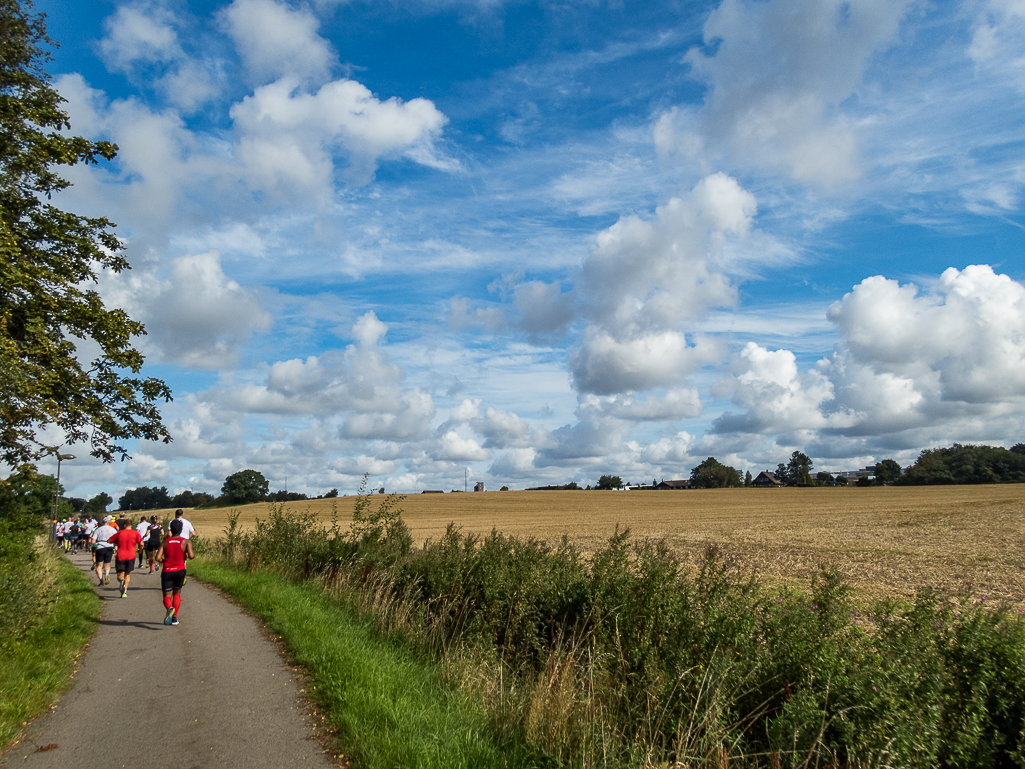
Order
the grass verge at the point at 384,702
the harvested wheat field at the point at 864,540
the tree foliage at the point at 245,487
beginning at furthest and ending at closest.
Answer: the tree foliage at the point at 245,487, the harvested wheat field at the point at 864,540, the grass verge at the point at 384,702

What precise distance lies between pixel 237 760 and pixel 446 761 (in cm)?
182

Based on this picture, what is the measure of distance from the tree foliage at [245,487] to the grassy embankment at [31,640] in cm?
13274

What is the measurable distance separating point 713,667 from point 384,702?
329 cm

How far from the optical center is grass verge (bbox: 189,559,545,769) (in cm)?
536

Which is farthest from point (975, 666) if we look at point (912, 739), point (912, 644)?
point (912, 739)

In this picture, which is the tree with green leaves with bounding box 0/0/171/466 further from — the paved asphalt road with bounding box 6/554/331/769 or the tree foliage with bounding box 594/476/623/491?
the tree foliage with bounding box 594/476/623/491

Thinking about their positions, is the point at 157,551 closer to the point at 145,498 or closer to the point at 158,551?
the point at 158,551

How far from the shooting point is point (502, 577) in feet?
33.6

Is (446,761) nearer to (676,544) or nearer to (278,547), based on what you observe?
Answer: (278,547)

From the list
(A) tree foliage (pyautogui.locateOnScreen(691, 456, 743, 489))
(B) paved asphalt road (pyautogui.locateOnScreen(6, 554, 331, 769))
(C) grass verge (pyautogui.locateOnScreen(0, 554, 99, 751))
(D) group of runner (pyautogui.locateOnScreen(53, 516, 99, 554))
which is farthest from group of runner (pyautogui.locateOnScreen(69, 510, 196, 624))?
(A) tree foliage (pyautogui.locateOnScreen(691, 456, 743, 489))

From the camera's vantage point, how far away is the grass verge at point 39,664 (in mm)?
6383

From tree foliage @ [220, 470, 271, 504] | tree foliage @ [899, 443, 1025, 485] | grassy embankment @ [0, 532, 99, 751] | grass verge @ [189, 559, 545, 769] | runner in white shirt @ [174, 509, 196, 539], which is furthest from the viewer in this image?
tree foliage @ [220, 470, 271, 504]

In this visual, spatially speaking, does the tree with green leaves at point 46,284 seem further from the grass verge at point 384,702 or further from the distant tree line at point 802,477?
the distant tree line at point 802,477

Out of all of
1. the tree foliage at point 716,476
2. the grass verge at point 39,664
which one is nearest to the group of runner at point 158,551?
the grass verge at point 39,664
